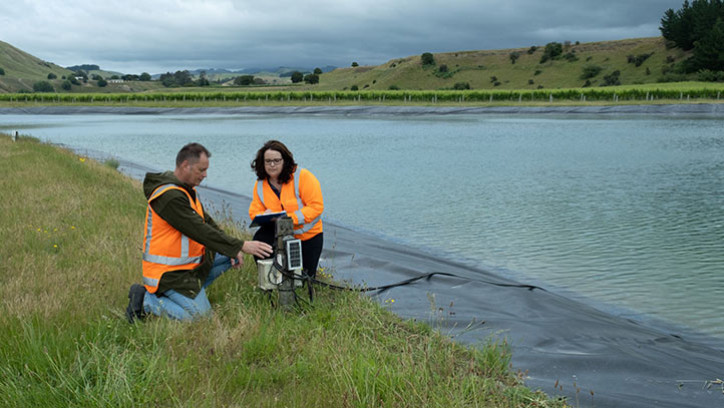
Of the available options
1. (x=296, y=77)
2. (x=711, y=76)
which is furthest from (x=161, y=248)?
(x=296, y=77)

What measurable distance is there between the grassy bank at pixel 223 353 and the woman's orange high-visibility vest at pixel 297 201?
69 centimetres

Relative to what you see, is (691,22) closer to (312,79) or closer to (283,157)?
(312,79)

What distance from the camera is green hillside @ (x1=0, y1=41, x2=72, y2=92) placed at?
14162cm

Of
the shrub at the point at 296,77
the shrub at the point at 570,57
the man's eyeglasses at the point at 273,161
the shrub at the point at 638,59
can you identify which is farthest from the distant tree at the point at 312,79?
the man's eyeglasses at the point at 273,161

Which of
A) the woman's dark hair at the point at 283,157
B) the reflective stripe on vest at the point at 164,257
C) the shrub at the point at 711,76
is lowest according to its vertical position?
the reflective stripe on vest at the point at 164,257

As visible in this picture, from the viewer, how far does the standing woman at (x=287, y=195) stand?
18.2ft

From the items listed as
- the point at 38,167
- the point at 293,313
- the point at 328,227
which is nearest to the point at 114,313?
the point at 293,313

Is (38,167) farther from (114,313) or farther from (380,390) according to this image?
(380,390)

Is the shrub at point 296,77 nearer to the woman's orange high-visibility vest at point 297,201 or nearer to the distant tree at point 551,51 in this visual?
the distant tree at point 551,51

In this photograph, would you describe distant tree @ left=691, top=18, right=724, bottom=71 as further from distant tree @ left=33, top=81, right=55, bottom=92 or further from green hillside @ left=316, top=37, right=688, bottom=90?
distant tree @ left=33, top=81, right=55, bottom=92

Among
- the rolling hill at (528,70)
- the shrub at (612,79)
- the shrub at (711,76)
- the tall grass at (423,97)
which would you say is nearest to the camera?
the tall grass at (423,97)

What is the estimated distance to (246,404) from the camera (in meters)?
3.54

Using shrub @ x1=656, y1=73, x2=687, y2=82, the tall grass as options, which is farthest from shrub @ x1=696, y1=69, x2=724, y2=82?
the tall grass

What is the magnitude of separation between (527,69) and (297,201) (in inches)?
3738
